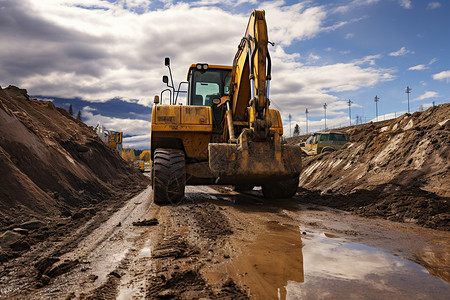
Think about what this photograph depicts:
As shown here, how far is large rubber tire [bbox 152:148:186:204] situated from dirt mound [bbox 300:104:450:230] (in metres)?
3.48

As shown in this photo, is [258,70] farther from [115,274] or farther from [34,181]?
[34,181]

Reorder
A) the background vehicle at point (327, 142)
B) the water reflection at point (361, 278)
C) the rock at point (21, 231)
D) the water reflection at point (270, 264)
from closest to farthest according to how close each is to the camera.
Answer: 1. the water reflection at point (361, 278)
2. the water reflection at point (270, 264)
3. the rock at point (21, 231)
4. the background vehicle at point (327, 142)

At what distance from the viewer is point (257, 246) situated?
3646 millimetres

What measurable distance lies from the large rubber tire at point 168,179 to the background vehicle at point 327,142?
14.9 metres

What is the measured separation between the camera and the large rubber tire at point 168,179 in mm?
7180

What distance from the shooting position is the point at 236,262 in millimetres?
3080

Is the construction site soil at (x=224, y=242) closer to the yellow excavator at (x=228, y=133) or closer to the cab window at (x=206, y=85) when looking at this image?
the yellow excavator at (x=228, y=133)

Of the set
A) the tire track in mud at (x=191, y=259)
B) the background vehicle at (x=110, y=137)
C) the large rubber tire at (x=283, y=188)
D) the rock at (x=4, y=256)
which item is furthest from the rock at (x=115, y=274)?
the background vehicle at (x=110, y=137)

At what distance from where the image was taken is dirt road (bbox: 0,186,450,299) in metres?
2.47

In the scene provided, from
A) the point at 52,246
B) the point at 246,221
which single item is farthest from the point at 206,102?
the point at 52,246

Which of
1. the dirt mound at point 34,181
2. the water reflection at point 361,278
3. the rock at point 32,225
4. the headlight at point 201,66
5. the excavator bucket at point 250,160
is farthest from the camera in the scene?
the headlight at point 201,66

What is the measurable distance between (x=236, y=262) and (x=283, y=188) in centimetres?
515

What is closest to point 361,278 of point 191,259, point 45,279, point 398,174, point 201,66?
point 191,259

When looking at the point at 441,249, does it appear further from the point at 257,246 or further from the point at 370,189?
the point at 370,189
